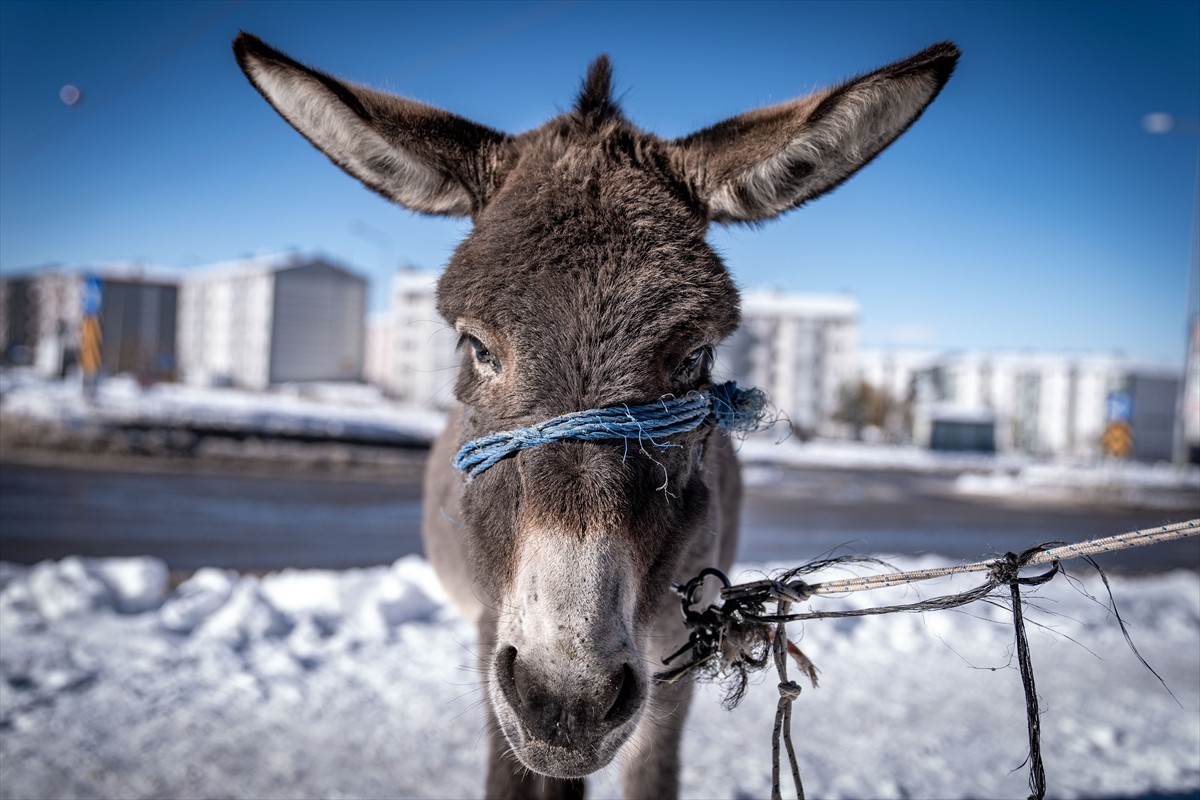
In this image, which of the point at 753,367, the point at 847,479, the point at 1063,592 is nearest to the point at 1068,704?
the point at 1063,592

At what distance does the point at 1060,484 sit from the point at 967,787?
2846 cm

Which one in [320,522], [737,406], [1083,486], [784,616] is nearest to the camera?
[784,616]

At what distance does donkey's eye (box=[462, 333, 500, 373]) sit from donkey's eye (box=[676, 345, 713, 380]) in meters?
0.56

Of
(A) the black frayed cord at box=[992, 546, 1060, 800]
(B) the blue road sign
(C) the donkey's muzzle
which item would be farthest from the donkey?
(B) the blue road sign

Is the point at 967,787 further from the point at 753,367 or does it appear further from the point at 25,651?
the point at 753,367

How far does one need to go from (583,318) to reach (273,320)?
292 ft

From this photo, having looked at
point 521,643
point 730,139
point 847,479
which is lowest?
point 847,479

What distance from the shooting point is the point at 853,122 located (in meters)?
2.29

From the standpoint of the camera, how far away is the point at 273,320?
82.4 meters

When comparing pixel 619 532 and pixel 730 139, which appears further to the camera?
pixel 730 139

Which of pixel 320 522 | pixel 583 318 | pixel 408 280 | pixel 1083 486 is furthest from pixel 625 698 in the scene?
pixel 408 280

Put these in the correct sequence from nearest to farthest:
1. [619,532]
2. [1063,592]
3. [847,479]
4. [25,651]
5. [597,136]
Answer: [619,532], [597,136], [25,651], [1063,592], [847,479]

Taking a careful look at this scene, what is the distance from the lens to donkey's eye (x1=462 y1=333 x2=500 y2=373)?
2221mm

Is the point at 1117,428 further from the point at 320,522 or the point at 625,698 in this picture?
the point at 625,698
